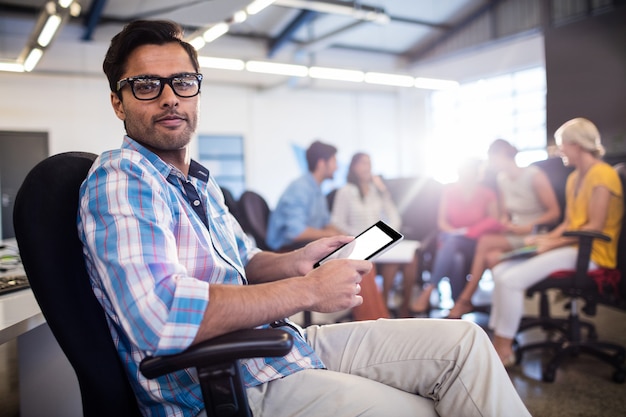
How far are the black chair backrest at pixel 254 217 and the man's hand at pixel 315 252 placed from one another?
6.69 ft

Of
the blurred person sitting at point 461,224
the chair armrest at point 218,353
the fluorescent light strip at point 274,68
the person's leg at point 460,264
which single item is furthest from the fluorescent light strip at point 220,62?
the chair armrest at point 218,353

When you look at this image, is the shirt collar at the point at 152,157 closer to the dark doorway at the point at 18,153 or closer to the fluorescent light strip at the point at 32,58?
the fluorescent light strip at the point at 32,58

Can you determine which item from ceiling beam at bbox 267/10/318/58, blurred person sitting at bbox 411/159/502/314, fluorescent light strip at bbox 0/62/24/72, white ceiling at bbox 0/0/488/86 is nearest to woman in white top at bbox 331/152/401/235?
blurred person sitting at bbox 411/159/502/314

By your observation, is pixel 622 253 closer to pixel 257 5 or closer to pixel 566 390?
pixel 566 390

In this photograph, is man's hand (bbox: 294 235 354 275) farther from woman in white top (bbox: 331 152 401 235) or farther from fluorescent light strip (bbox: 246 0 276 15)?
fluorescent light strip (bbox: 246 0 276 15)

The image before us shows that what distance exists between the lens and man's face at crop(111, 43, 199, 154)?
3.96ft

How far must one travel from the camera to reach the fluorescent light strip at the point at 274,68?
5.83 metres

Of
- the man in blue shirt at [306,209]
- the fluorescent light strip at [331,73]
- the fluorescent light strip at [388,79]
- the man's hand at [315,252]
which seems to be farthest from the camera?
the fluorescent light strip at [388,79]

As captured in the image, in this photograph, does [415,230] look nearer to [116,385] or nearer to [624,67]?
[624,67]

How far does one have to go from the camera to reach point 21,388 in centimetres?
183

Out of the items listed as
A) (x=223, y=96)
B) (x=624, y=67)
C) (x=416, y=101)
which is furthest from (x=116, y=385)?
(x=416, y=101)

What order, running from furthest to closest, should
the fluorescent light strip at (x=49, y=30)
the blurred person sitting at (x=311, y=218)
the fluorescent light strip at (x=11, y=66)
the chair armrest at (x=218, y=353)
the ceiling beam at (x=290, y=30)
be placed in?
the ceiling beam at (x=290, y=30)
the fluorescent light strip at (x=11, y=66)
the fluorescent light strip at (x=49, y=30)
the blurred person sitting at (x=311, y=218)
the chair armrest at (x=218, y=353)

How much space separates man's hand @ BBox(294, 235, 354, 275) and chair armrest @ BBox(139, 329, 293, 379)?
52 centimetres

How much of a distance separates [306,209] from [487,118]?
8020 mm
